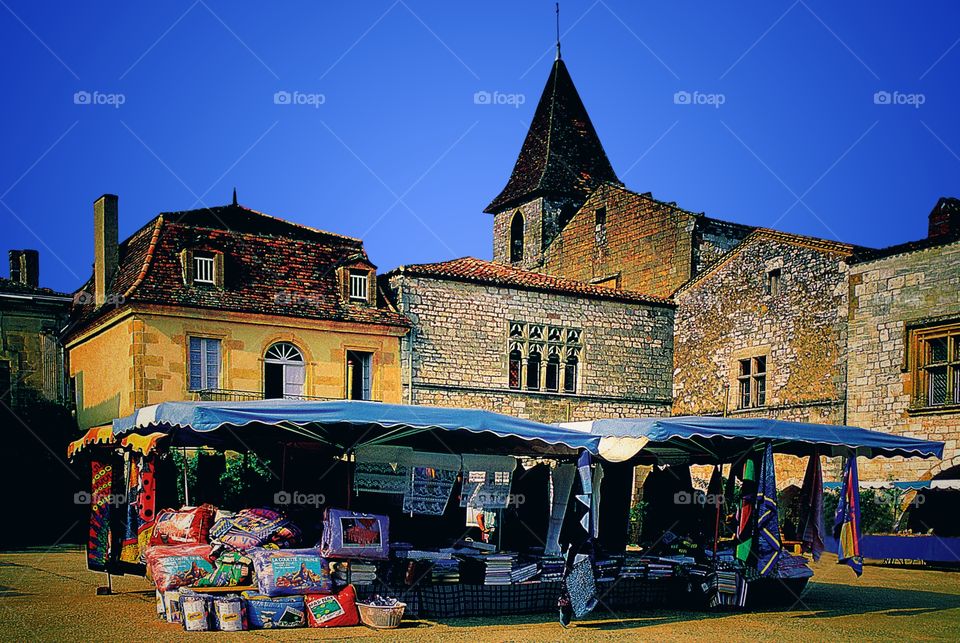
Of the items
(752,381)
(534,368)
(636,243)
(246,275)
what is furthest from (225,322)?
(636,243)

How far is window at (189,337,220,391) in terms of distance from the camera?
76.9ft

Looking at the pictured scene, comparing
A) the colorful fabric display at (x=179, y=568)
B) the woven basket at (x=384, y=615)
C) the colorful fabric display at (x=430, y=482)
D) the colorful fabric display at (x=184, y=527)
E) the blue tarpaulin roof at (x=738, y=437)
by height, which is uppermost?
the blue tarpaulin roof at (x=738, y=437)

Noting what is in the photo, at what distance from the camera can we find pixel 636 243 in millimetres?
30875

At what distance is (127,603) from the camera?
1178 centimetres

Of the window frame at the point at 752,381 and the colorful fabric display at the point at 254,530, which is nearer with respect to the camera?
the colorful fabric display at the point at 254,530

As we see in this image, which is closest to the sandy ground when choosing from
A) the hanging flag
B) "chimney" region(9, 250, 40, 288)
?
the hanging flag

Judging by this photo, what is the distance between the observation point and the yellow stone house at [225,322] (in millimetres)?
23094

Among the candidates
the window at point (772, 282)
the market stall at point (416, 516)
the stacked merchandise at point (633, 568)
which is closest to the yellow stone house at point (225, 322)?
the window at point (772, 282)

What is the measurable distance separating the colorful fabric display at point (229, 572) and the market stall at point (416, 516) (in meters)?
0.01

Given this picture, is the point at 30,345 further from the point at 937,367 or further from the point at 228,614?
the point at 937,367

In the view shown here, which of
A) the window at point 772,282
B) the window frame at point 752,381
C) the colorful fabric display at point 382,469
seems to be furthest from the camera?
the window frame at point 752,381

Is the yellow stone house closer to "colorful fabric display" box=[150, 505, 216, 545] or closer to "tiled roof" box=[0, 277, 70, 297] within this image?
"tiled roof" box=[0, 277, 70, 297]

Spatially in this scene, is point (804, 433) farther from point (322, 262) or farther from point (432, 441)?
point (322, 262)

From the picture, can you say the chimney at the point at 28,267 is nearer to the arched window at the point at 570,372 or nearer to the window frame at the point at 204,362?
the window frame at the point at 204,362
